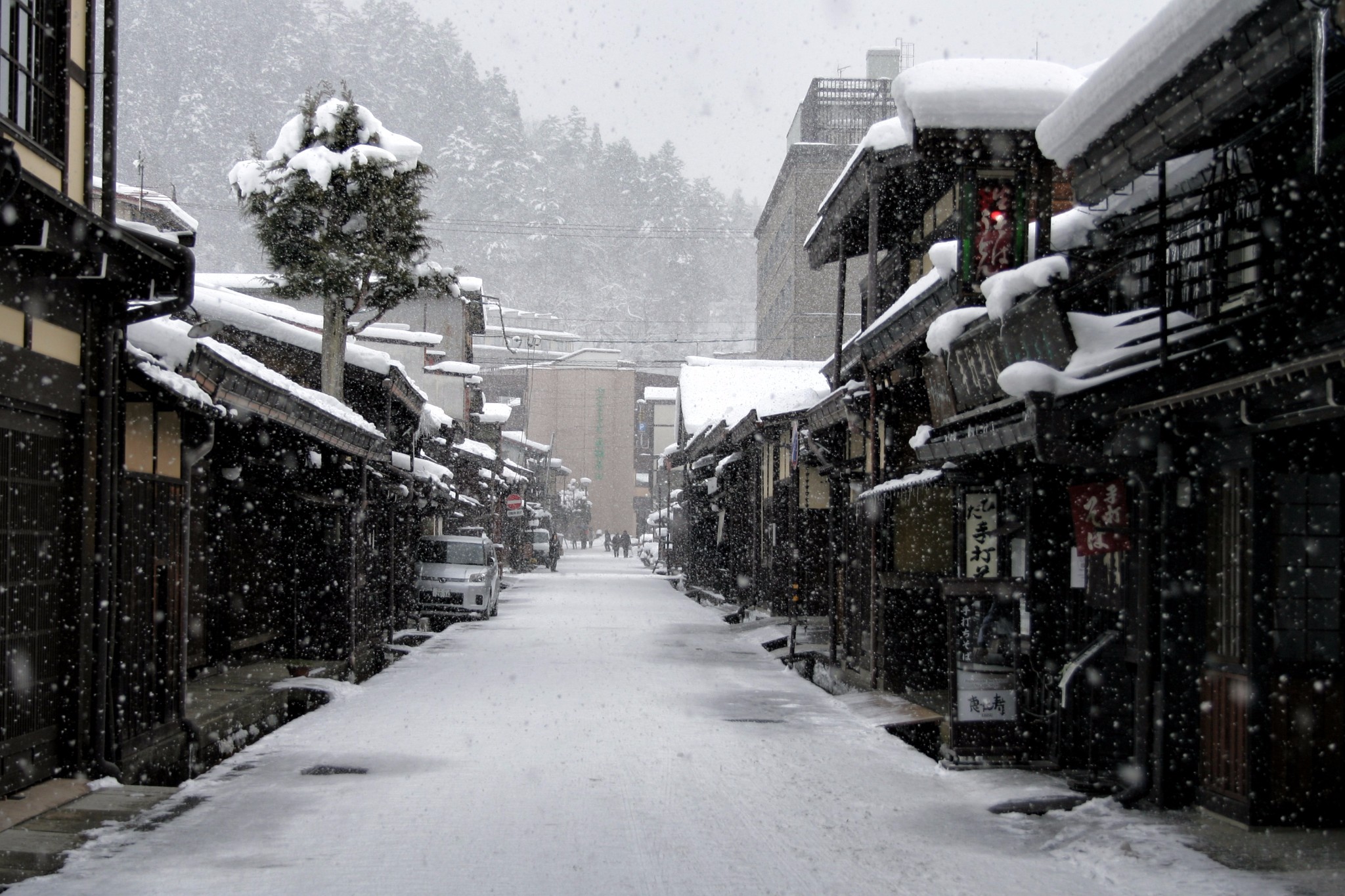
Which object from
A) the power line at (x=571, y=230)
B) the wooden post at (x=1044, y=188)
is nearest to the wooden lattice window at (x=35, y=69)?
the wooden post at (x=1044, y=188)

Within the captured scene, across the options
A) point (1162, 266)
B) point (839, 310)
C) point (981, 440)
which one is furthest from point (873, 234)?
point (1162, 266)

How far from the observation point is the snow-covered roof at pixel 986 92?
489 inches

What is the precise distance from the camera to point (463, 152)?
97.2 meters

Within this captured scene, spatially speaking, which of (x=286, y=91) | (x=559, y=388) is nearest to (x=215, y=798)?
(x=559, y=388)

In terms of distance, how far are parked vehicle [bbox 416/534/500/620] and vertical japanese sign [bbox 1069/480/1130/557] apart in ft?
67.8

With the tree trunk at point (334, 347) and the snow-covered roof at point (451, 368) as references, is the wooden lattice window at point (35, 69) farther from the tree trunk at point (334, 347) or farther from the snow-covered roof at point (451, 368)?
the snow-covered roof at point (451, 368)

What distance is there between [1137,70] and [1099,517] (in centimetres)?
373

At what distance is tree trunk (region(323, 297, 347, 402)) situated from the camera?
67.4 feet

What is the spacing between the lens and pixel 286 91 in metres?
A: 92.6

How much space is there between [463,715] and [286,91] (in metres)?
89.1

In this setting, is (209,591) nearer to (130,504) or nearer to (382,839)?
(130,504)

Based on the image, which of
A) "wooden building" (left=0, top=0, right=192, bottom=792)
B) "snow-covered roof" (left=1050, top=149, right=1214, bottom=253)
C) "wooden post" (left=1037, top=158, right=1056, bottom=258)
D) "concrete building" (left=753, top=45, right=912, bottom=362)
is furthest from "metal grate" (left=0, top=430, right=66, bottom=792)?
"concrete building" (left=753, top=45, right=912, bottom=362)

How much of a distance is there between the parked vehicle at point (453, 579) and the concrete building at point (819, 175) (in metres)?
27.7

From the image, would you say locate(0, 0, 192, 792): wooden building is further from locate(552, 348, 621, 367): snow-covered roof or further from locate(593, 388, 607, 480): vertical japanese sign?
locate(593, 388, 607, 480): vertical japanese sign
